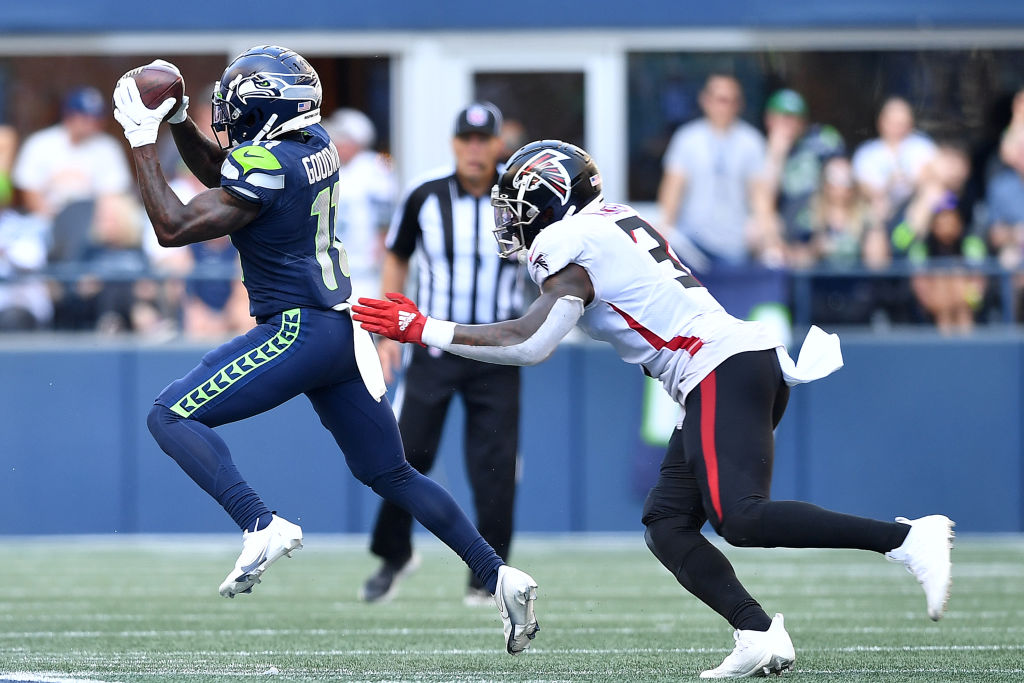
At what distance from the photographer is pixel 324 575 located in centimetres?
790

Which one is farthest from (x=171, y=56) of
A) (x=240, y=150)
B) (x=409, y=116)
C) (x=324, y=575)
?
(x=240, y=150)

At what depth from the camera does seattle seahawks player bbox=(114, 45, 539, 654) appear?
475cm

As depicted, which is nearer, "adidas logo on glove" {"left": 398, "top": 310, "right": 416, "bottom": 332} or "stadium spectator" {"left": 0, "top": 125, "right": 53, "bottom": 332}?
"adidas logo on glove" {"left": 398, "top": 310, "right": 416, "bottom": 332}

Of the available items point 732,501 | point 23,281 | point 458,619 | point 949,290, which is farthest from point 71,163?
point 732,501

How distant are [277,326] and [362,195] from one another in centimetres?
499

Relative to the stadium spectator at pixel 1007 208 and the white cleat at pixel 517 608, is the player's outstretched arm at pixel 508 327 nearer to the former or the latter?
the white cleat at pixel 517 608

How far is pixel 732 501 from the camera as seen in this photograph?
177 inches

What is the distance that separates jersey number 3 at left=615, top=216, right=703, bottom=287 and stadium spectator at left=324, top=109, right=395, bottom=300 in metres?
5.07

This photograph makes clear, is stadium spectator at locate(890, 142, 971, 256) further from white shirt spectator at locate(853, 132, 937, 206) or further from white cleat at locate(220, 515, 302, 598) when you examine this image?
white cleat at locate(220, 515, 302, 598)

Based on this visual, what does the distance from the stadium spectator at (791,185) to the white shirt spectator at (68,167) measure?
12.5ft

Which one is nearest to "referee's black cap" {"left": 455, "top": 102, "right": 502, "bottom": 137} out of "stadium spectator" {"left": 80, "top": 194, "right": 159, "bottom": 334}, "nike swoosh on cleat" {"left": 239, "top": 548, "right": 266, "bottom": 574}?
"nike swoosh on cleat" {"left": 239, "top": 548, "right": 266, "bottom": 574}

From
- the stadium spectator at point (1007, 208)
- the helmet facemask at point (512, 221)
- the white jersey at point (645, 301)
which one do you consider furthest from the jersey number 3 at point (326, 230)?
the stadium spectator at point (1007, 208)

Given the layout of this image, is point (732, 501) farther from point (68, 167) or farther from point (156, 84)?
point (68, 167)

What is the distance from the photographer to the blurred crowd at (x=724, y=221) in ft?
31.7
